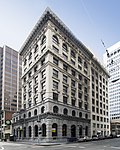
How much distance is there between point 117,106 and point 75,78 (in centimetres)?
9893

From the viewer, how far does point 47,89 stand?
52.1 m

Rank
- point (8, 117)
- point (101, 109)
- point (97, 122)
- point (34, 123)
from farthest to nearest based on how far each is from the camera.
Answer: point (8, 117), point (101, 109), point (97, 122), point (34, 123)

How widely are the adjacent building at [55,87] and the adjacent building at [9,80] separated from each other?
217 ft

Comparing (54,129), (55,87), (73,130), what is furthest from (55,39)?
(73,130)

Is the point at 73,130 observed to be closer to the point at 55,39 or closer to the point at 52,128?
the point at 52,128

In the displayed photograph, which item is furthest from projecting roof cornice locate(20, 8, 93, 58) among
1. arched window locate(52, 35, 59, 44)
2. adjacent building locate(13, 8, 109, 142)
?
arched window locate(52, 35, 59, 44)

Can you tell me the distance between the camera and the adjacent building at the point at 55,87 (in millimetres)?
52384

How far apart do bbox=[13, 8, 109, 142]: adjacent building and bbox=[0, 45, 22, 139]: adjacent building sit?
66.1 m

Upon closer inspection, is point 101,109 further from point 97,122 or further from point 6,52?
point 6,52

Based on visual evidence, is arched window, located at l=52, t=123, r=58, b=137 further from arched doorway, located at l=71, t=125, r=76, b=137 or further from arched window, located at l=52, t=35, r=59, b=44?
arched window, located at l=52, t=35, r=59, b=44

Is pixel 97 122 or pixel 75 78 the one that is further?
pixel 97 122

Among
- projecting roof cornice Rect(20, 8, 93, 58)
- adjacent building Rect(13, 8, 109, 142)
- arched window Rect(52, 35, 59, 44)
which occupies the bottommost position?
adjacent building Rect(13, 8, 109, 142)

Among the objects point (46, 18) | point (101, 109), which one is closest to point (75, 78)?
point (46, 18)

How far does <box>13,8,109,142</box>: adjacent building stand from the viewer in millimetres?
52384
